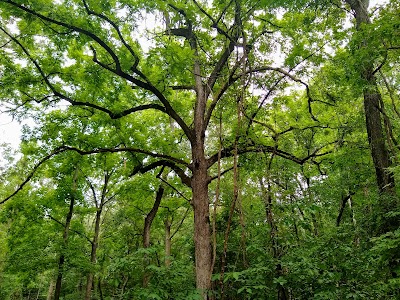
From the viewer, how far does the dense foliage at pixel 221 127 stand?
17.5ft

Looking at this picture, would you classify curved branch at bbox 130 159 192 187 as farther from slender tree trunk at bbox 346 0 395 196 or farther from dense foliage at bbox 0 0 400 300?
slender tree trunk at bbox 346 0 395 196

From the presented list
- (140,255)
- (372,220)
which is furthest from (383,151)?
(140,255)

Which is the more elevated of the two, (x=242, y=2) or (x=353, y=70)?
(x=242, y=2)

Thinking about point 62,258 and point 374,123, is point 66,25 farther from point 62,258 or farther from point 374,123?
point 62,258

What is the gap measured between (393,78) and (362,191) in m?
5.95

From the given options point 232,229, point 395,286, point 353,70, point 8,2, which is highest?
point 8,2

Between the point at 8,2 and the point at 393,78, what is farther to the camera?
the point at 393,78

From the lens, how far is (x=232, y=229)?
9.89m

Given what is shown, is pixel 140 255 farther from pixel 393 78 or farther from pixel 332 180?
pixel 393 78

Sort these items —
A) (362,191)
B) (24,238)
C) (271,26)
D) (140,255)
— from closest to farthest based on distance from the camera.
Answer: (140,255)
(271,26)
(362,191)
(24,238)

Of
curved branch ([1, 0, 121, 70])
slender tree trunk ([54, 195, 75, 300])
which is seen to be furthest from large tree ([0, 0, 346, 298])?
slender tree trunk ([54, 195, 75, 300])

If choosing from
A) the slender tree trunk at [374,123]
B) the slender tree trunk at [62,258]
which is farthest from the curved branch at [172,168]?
the slender tree trunk at [62,258]

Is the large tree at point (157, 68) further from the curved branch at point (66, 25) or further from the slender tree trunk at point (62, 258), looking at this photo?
the slender tree trunk at point (62, 258)

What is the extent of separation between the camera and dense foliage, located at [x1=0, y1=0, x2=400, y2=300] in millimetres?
5336
